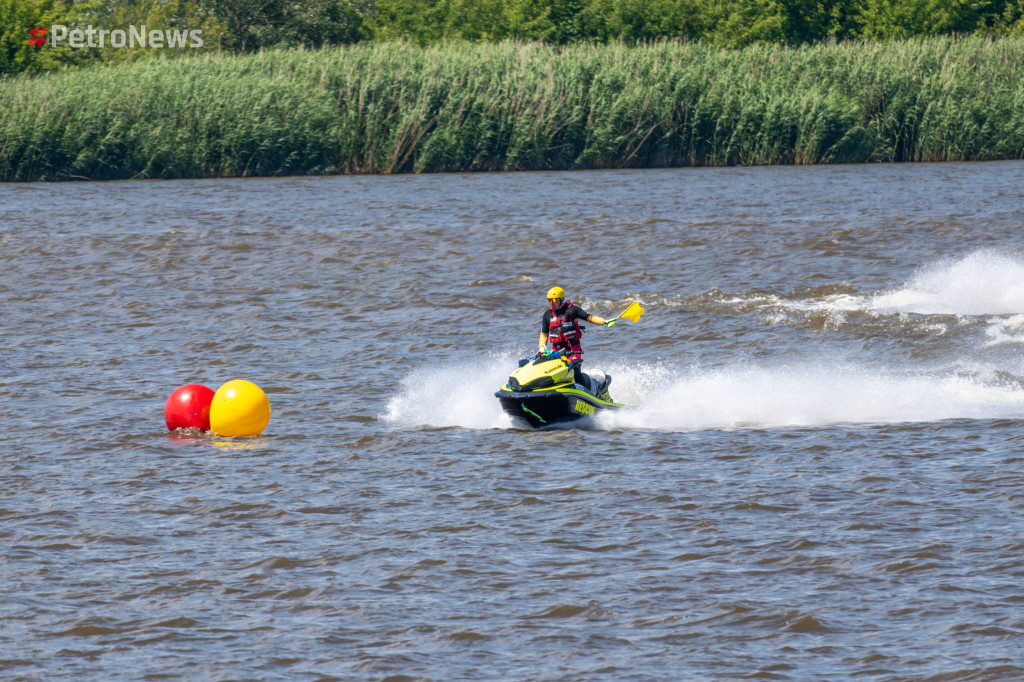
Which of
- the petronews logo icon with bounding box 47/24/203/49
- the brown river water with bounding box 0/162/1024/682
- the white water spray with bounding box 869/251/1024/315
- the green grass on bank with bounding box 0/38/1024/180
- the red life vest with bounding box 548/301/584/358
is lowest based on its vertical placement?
the brown river water with bounding box 0/162/1024/682

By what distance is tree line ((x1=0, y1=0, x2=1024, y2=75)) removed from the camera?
54062mm

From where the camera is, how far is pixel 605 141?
Answer: 1508 inches

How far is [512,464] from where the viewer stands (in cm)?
1297

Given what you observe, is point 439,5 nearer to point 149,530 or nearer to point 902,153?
point 902,153

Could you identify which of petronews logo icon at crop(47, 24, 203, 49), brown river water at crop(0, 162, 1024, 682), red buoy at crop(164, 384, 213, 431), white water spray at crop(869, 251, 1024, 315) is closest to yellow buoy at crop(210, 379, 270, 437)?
red buoy at crop(164, 384, 213, 431)

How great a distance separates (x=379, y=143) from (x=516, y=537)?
2860 cm

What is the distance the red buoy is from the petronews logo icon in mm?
38407

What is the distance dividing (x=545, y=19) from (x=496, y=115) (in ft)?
65.7

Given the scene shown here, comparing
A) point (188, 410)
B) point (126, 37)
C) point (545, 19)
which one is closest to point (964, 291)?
point (188, 410)

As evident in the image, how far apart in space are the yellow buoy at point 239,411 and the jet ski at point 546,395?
7.98 ft

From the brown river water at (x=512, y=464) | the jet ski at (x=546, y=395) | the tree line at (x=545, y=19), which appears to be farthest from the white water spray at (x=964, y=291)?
the tree line at (x=545, y=19)

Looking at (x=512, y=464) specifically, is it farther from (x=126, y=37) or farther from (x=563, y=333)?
(x=126, y=37)

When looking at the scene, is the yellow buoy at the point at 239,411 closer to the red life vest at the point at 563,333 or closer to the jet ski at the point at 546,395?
the jet ski at the point at 546,395

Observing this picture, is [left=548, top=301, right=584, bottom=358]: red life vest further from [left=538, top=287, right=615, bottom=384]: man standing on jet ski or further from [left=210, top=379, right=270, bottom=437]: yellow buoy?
[left=210, top=379, right=270, bottom=437]: yellow buoy
